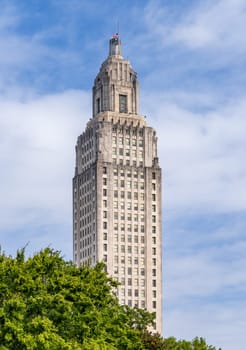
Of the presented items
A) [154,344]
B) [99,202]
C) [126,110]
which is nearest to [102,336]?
[154,344]

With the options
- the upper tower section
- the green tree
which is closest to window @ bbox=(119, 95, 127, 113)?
the upper tower section

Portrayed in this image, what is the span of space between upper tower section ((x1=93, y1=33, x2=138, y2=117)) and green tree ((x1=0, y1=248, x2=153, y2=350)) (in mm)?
128098

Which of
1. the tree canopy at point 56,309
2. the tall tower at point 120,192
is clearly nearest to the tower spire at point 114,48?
the tall tower at point 120,192

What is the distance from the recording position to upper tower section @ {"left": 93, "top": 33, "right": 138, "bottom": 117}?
192875mm

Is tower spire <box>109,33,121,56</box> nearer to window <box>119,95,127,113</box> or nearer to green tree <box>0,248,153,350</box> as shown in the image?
window <box>119,95,127,113</box>

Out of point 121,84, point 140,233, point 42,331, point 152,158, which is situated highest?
point 121,84

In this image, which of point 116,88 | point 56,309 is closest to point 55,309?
point 56,309

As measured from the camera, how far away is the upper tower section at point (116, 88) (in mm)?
192875

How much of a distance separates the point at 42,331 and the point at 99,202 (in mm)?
127281

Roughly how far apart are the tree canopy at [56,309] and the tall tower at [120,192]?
4468 inches

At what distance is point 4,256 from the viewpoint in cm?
6481

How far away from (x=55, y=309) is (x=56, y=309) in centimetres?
6

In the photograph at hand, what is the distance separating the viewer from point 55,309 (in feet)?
A: 191

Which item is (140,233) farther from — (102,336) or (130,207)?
(102,336)
